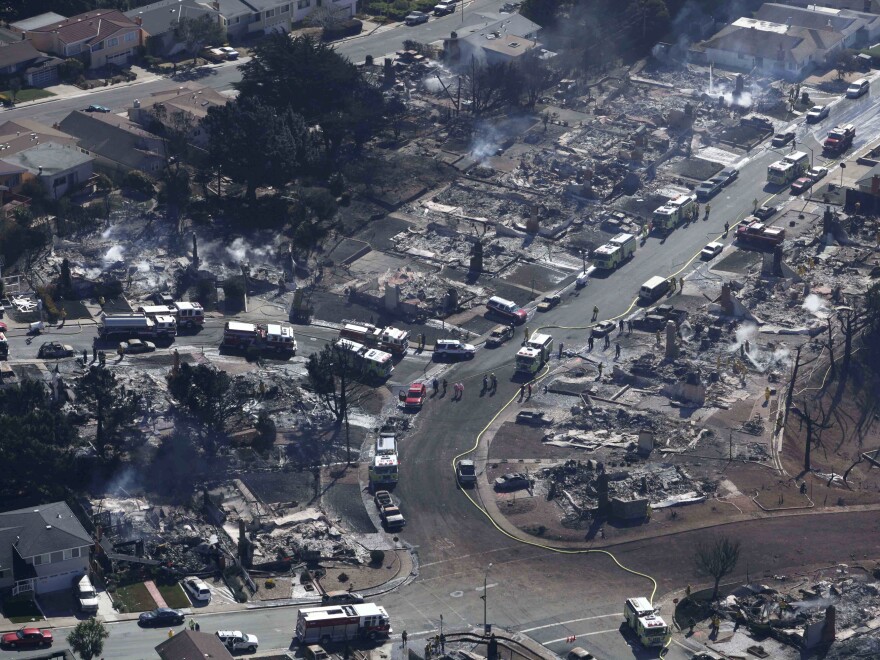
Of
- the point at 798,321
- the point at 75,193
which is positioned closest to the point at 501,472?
the point at 798,321

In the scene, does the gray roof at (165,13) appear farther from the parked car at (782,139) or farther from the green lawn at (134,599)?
the green lawn at (134,599)

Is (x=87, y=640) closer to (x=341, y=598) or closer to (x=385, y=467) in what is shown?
(x=341, y=598)

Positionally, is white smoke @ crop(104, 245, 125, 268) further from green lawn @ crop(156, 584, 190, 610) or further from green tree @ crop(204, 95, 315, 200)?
green lawn @ crop(156, 584, 190, 610)

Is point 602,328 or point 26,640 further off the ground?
point 26,640

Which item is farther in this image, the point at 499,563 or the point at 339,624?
the point at 499,563

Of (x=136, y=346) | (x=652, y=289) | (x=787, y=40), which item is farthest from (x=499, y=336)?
(x=787, y=40)
